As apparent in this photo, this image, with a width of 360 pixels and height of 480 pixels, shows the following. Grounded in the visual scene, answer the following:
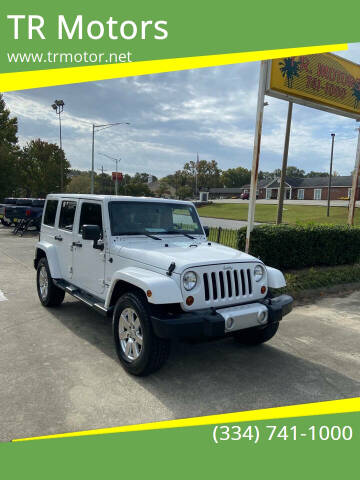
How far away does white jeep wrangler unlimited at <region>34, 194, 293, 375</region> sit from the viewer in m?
3.61

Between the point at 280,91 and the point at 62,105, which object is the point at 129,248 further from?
the point at 62,105

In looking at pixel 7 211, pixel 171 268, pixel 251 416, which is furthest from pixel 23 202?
pixel 251 416

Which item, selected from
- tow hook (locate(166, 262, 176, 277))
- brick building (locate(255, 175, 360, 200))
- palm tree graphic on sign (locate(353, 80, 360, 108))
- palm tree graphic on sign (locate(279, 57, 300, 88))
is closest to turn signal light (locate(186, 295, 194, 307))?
tow hook (locate(166, 262, 176, 277))

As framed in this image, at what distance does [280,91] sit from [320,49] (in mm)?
1293

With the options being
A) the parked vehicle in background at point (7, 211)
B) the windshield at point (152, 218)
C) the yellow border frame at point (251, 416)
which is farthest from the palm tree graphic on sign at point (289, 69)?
the parked vehicle in background at point (7, 211)

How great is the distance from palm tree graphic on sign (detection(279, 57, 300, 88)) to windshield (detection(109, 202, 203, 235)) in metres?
4.60

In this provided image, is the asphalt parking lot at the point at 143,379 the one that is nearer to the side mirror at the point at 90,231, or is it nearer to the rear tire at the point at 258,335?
the rear tire at the point at 258,335

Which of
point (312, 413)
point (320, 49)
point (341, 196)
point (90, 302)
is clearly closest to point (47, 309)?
point (90, 302)

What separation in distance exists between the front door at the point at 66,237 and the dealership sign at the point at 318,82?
512 cm

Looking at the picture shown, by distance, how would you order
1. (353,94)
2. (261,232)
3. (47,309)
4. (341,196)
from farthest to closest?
(341,196) → (353,94) → (261,232) → (47,309)

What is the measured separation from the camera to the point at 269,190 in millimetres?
77375

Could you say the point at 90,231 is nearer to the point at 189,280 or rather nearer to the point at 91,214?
the point at 91,214

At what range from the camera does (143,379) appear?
12.6 ft

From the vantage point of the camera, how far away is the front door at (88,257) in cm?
480
